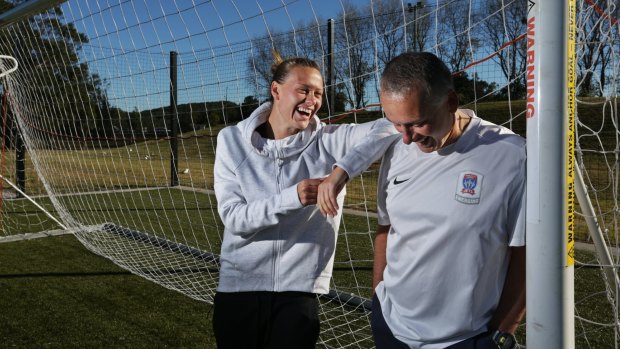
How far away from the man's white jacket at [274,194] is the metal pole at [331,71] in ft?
4.54

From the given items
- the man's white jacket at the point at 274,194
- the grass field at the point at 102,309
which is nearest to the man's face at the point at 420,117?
the man's white jacket at the point at 274,194

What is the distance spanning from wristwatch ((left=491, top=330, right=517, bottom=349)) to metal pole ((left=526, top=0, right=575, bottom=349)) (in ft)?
0.57

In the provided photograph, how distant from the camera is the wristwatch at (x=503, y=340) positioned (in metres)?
1.37

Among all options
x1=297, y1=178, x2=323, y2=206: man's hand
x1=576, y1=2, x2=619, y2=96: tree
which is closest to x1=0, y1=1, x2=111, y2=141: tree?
x1=297, y1=178, x2=323, y2=206: man's hand

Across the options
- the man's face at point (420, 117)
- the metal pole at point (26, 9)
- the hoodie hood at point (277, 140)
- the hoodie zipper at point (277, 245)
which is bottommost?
the hoodie zipper at point (277, 245)

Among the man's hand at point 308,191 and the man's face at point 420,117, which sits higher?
the man's face at point 420,117

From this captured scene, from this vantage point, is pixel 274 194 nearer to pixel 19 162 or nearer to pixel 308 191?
pixel 308 191

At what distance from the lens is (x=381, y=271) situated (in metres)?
1.76

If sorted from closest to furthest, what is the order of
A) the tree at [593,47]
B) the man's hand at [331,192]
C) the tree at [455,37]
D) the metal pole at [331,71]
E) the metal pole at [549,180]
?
the metal pole at [549,180] → the man's hand at [331,192] → the tree at [593,47] → the tree at [455,37] → the metal pole at [331,71]

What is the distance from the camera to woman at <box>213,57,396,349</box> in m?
1.93

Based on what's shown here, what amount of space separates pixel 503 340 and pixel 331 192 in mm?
592

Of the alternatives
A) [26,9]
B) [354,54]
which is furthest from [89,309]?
[354,54]

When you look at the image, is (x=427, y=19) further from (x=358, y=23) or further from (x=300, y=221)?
(x=300, y=221)

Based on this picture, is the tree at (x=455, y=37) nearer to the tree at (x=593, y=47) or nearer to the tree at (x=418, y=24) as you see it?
the tree at (x=418, y=24)
